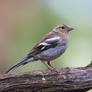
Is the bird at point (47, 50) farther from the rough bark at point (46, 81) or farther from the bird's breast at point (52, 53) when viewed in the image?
the rough bark at point (46, 81)

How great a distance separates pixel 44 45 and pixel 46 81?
0.96 metres

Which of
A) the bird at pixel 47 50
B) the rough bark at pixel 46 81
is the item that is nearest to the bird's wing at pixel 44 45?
the bird at pixel 47 50

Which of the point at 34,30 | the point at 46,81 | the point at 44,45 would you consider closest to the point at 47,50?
the point at 44,45

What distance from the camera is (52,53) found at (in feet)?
26.2

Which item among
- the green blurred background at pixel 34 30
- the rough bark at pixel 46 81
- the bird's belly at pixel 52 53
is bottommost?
the rough bark at pixel 46 81

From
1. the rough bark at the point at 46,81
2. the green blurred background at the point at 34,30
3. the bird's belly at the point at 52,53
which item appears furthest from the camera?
the green blurred background at the point at 34,30

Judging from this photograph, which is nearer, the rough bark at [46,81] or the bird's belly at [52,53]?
the rough bark at [46,81]

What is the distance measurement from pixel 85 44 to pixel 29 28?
110 inches

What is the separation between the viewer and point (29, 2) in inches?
778

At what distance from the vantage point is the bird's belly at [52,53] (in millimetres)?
7998

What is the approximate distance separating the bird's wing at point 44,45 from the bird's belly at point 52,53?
7cm

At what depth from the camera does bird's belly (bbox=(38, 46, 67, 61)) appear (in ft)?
26.2

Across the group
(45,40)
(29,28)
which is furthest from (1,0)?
(45,40)

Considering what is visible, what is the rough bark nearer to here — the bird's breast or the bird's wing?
the bird's breast
